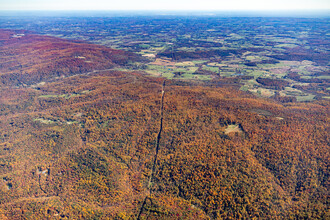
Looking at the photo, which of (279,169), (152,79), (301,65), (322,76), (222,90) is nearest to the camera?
(279,169)

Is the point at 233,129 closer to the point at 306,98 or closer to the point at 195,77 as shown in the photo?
the point at 306,98

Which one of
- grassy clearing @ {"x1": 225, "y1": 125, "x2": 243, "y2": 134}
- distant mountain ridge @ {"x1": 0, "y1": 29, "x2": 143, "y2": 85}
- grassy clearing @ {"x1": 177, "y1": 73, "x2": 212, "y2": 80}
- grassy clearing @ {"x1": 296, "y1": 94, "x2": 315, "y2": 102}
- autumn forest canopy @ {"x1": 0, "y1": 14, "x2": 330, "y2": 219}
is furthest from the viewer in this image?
grassy clearing @ {"x1": 177, "y1": 73, "x2": 212, "y2": 80}

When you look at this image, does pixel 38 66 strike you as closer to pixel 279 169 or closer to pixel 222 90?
pixel 222 90

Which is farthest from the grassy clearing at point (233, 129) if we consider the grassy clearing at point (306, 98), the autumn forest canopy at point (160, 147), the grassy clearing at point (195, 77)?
the grassy clearing at point (195, 77)

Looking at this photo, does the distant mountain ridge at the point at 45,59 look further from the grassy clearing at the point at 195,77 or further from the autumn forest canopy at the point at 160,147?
the grassy clearing at the point at 195,77

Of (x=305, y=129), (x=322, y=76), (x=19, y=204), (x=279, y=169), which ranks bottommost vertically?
(x=19, y=204)

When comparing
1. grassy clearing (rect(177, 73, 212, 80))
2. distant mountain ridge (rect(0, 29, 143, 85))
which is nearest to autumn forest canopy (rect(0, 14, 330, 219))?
distant mountain ridge (rect(0, 29, 143, 85))

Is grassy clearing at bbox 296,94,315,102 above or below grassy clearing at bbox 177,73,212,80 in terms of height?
below

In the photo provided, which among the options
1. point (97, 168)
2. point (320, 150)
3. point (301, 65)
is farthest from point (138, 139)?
point (301, 65)

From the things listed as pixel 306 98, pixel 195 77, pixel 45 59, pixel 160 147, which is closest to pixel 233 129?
pixel 160 147

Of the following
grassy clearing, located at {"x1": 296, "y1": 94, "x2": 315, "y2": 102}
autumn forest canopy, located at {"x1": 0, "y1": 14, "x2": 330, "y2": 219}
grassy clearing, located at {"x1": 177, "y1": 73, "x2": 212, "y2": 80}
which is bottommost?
autumn forest canopy, located at {"x1": 0, "y1": 14, "x2": 330, "y2": 219}

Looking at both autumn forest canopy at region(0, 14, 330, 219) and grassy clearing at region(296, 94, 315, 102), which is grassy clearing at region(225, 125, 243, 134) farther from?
grassy clearing at region(296, 94, 315, 102)
